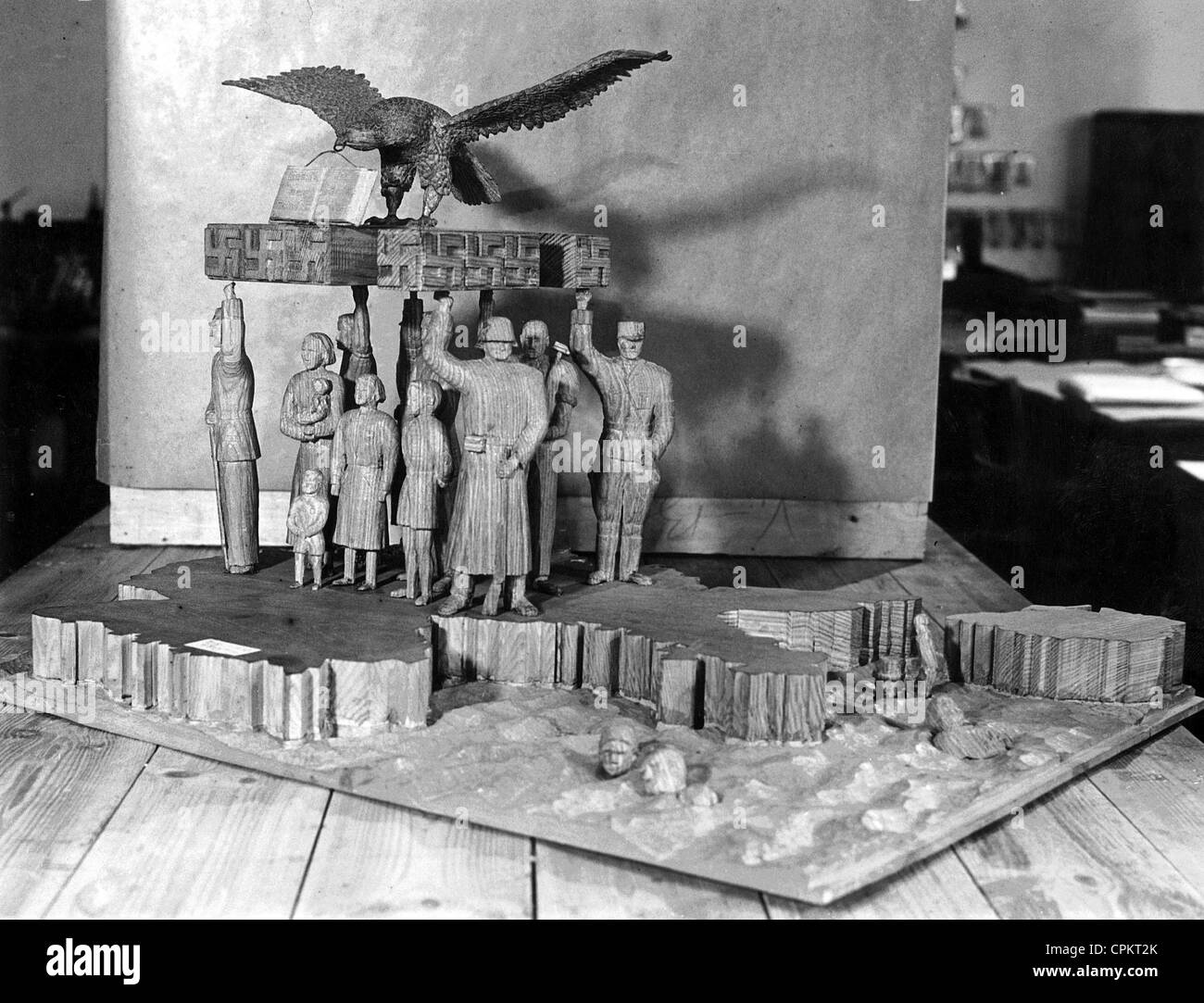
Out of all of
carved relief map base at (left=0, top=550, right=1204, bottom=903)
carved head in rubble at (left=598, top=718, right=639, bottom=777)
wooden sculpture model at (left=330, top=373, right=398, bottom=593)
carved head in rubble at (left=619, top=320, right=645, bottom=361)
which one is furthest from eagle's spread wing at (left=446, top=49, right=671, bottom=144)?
carved head in rubble at (left=598, top=718, right=639, bottom=777)

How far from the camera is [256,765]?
2936mm

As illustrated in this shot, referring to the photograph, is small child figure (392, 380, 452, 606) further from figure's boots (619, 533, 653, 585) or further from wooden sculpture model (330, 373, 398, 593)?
figure's boots (619, 533, 653, 585)

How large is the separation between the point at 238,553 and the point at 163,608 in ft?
1.13

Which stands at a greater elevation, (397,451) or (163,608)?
(397,451)

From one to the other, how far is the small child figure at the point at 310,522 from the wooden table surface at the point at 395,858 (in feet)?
2.10

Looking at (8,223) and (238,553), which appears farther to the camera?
(8,223)

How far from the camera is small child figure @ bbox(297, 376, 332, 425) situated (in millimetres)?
3555

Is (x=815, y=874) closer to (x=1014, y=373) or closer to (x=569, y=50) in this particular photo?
(x=569, y=50)

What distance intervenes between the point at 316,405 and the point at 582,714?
0.95 meters

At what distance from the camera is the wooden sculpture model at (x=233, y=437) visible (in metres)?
3.59

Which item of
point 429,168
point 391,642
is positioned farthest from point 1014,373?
point 391,642

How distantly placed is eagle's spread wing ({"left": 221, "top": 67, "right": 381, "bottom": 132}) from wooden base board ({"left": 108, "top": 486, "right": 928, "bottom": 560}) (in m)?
1.63
